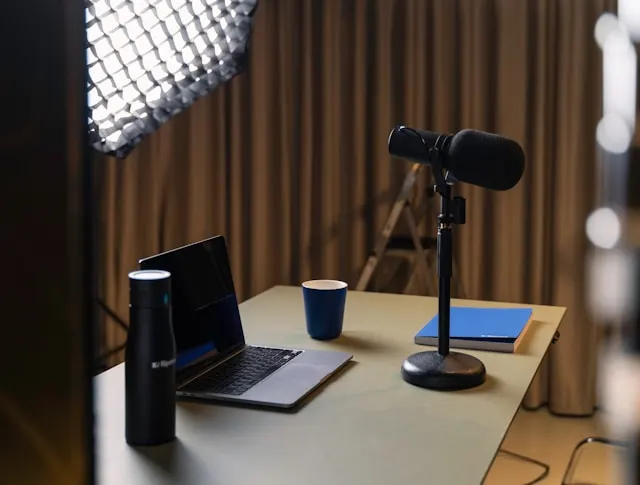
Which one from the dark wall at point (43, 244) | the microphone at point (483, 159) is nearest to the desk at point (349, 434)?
the microphone at point (483, 159)

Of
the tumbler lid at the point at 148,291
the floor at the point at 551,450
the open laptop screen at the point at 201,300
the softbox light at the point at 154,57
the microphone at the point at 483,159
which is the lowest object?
the floor at the point at 551,450

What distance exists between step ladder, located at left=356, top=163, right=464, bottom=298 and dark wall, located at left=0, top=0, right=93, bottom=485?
2.85m

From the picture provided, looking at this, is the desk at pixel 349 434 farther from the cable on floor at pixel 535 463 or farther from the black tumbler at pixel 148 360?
the cable on floor at pixel 535 463

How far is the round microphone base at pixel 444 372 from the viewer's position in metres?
1.28

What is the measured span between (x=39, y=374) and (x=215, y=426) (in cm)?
90

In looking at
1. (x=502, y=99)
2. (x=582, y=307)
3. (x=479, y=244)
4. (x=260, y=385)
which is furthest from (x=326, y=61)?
(x=260, y=385)

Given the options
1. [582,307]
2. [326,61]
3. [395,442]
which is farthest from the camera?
[326,61]

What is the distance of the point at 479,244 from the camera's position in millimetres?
3160

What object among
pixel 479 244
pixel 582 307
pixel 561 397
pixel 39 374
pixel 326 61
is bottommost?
pixel 561 397

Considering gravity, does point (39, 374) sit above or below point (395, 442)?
above

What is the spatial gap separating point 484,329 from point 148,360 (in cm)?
76

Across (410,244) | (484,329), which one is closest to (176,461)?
(484,329)

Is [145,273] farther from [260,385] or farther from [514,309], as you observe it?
[514,309]

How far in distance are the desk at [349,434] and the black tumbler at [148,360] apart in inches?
1.3
